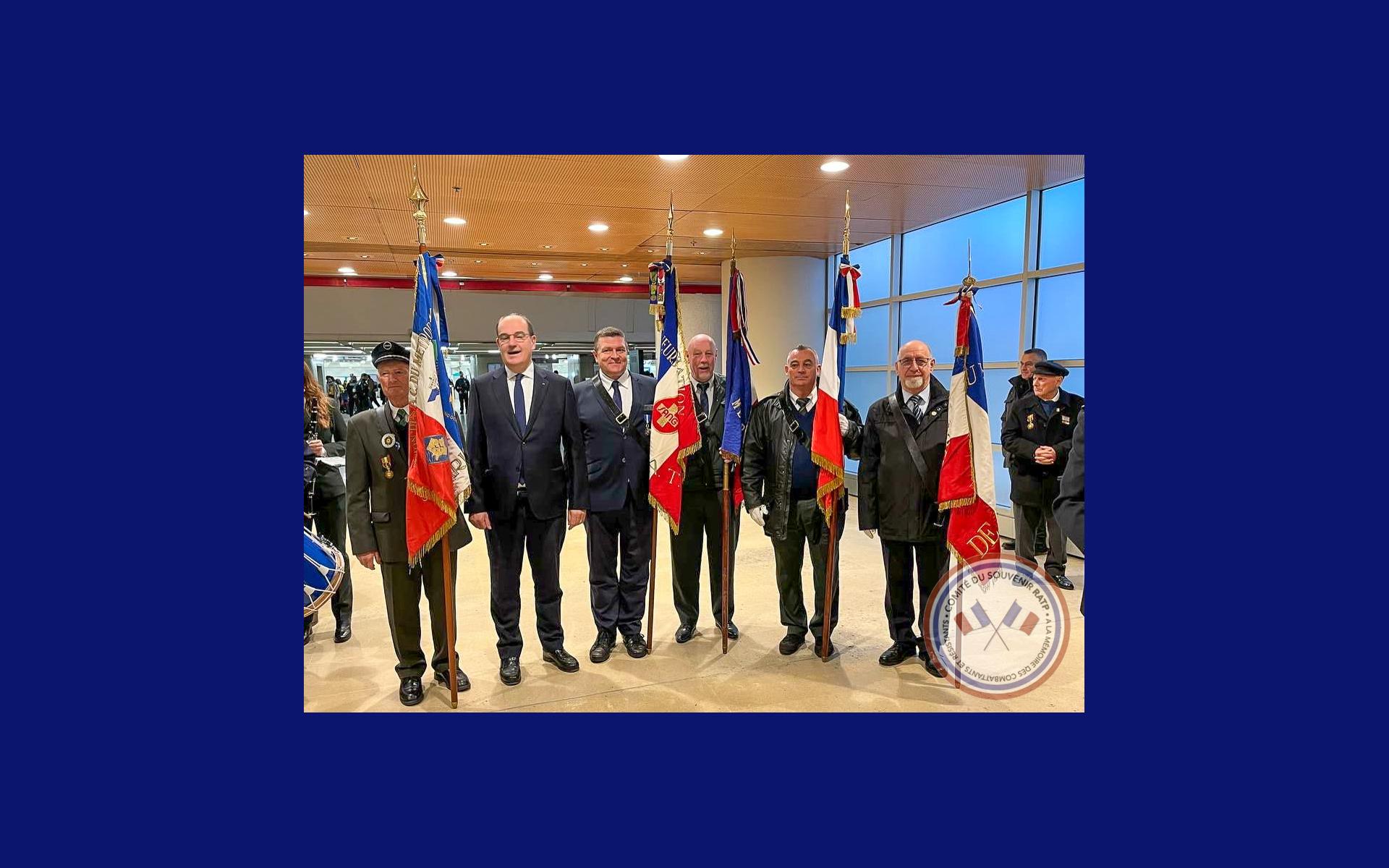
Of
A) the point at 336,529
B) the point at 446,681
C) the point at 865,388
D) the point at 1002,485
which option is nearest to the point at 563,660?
the point at 446,681

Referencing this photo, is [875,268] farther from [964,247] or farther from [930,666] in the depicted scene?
[930,666]

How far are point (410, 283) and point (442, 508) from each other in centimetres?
676

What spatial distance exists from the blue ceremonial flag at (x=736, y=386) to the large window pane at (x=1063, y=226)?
3304 millimetres

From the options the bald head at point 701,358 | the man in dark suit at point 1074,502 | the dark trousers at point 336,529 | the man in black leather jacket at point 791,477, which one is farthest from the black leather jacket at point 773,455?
the dark trousers at point 336,529

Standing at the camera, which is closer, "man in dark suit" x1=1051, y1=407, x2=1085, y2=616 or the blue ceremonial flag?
"man in dark suit" x1=1051, y1=407, x2=1085, y2=616

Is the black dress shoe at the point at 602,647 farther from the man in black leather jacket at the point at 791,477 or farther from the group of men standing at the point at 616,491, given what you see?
the man in black leather jacket at the point at 791,477

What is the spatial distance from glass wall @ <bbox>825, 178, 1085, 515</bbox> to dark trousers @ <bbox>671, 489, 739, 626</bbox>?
1.72 m

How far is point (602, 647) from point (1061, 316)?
4.67 m

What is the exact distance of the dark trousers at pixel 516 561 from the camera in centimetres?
341

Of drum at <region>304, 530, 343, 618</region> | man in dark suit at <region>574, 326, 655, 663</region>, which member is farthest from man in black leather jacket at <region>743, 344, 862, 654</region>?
drum at <region>304, 530, 343, 618</region>

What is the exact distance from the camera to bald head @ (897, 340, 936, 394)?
3398 mm

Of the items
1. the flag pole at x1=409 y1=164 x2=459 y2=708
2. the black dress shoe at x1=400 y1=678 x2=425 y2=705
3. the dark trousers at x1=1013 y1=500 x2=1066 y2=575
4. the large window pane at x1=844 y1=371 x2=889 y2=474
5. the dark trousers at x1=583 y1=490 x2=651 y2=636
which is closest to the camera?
the flag pole at x1=409 y1=164 x2=459 y2=708

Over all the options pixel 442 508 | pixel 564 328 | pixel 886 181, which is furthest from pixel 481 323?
pixel 442 508

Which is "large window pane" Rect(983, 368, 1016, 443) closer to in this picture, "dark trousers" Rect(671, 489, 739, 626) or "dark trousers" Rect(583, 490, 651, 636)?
"dark trousers" Rect(671, 489, 739, 626)
